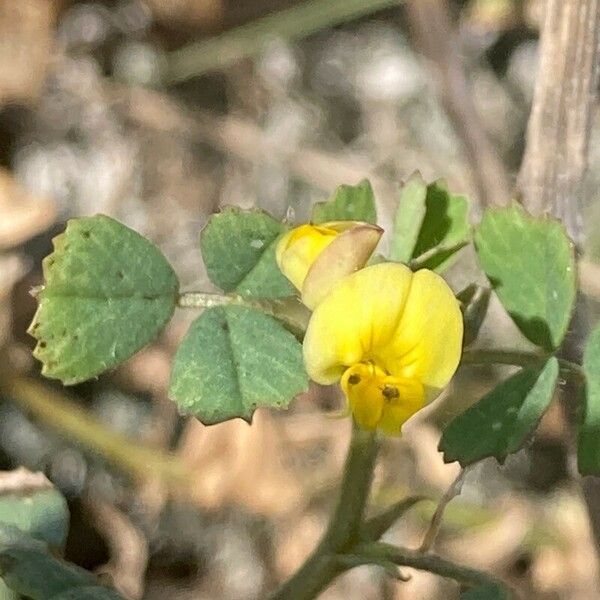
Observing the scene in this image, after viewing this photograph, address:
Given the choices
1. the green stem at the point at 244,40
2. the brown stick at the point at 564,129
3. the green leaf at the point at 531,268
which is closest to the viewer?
the green leaf at the point at 531,268

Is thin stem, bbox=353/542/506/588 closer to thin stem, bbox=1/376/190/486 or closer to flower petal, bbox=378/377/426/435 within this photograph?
flower petal, bbox=378/377/426/435

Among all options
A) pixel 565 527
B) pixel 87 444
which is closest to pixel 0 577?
pixel 87 444

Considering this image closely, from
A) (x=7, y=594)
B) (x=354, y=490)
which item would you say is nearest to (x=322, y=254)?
(x=354, y=490)

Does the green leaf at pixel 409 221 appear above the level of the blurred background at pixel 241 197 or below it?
above

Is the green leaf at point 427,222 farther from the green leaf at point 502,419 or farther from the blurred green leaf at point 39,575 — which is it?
the blurred green leaf at point 39,575

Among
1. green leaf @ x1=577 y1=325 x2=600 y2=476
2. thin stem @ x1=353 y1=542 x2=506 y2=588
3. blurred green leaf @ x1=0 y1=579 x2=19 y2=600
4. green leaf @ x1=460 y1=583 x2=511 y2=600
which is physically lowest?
blurred green leaf @ x1=0 y1=579 x2=19 y2=600

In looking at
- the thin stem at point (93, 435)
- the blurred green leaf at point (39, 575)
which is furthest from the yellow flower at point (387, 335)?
the thin stem at point (93, 435)

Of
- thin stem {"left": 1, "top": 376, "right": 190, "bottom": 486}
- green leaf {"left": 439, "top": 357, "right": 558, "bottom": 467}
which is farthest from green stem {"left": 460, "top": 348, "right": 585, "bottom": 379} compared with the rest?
thin stem {"left": 1, "top": 376, "right": 190, "bottom": 486}
